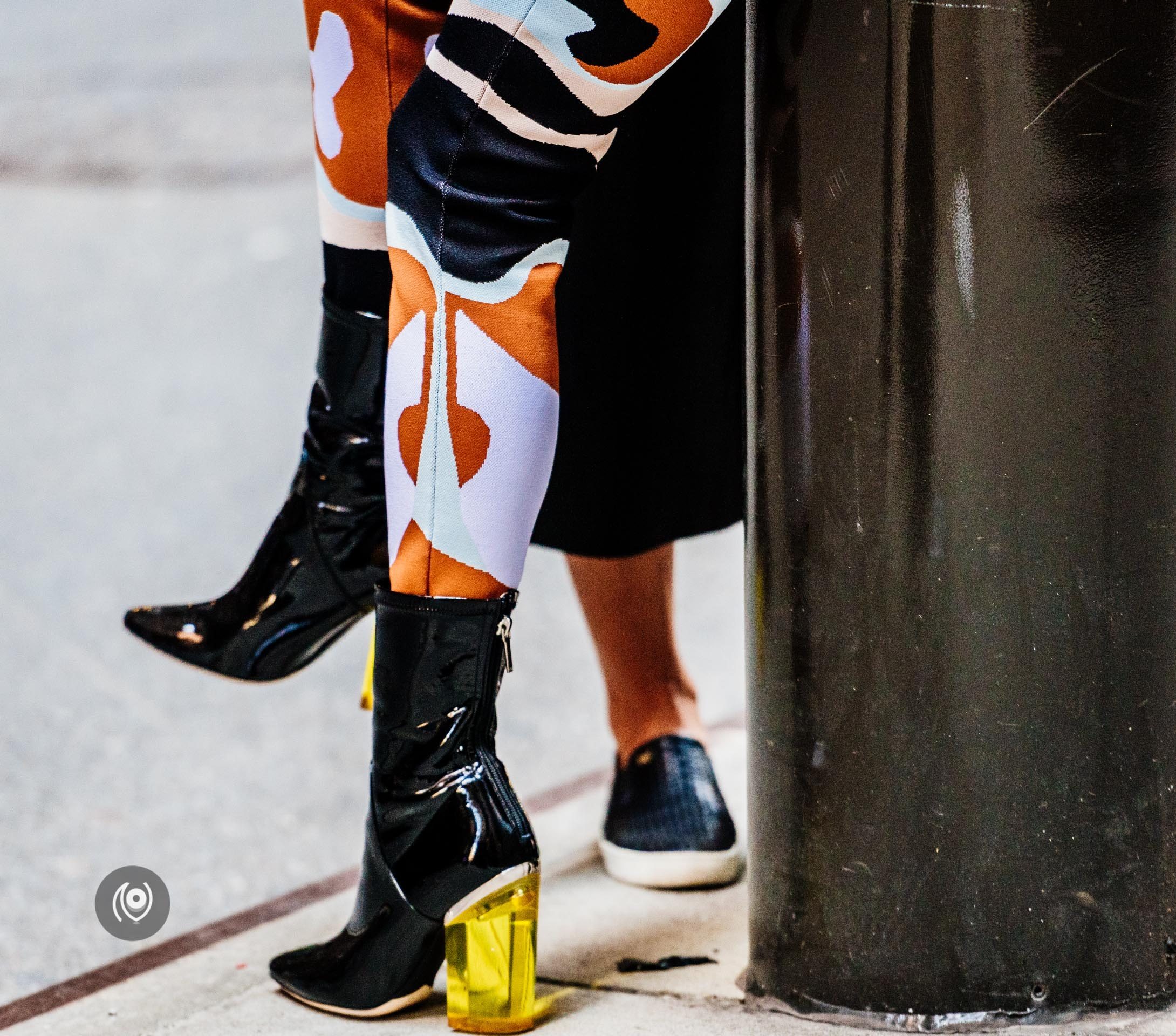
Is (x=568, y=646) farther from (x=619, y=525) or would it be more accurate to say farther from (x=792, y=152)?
(x=792, y=152)

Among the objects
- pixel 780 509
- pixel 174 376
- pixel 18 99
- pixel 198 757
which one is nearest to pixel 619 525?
pixel 780 509

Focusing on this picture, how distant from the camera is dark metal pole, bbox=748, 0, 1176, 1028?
92 centimetres

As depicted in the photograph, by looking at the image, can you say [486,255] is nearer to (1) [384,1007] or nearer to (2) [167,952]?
(1) [384,1007]

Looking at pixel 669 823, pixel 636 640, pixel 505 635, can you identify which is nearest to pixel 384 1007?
pixel 505 635

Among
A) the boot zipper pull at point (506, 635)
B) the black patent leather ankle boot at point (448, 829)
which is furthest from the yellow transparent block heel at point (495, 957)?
the boot zipper pull at point (506, 635)

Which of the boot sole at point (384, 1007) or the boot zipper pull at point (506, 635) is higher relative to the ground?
the boot zipper pull at point (506, 635)

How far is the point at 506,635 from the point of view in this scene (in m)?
0.99

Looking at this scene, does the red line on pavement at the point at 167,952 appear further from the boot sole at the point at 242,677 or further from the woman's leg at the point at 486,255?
the woman's leg at the point at 486,255

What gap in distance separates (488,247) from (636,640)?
591 millimetres

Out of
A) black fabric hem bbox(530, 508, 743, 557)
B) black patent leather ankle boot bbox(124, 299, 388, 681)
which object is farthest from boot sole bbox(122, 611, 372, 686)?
black fabric hem bbox(530, 508, 743, 557)

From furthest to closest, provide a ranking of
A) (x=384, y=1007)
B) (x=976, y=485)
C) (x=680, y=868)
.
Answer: (x=680, y=868) → (x=384, y=1007) → (x=976, y=485)

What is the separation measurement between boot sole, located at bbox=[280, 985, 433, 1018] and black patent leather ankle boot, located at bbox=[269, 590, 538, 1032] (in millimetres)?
15

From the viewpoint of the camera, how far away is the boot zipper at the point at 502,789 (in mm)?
984

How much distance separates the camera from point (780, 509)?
3.32 ft
